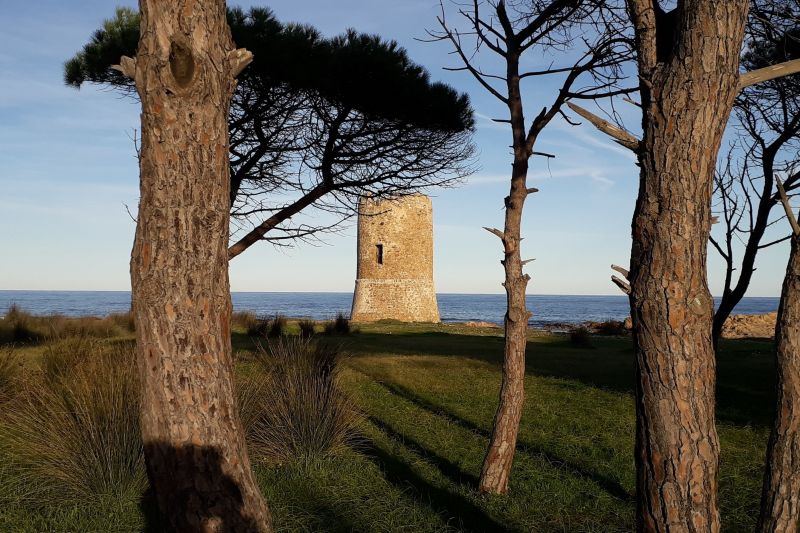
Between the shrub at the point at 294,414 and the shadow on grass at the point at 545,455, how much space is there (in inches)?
39.1

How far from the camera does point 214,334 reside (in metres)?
2.83

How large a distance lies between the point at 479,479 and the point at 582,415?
3.02 meters

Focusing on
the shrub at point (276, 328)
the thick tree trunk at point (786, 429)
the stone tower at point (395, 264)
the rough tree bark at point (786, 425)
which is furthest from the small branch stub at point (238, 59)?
the stone tower at point (395, 264)

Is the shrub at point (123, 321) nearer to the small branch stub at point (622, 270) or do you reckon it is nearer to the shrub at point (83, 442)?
the shrub at point (83, 442)

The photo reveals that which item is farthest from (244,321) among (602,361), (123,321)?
(602,361)

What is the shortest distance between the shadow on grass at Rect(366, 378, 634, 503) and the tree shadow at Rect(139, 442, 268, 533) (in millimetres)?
2777

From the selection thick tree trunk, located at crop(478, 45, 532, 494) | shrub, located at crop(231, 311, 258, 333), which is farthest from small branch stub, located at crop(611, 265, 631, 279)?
shrub, located at crop(231, 311, 258, 333)

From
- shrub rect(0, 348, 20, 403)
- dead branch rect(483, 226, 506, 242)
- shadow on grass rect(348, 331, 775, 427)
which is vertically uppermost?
dead branch rect(483, 226, 506, 242)

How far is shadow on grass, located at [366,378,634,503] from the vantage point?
5.09 metres

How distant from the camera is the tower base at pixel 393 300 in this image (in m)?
24.7

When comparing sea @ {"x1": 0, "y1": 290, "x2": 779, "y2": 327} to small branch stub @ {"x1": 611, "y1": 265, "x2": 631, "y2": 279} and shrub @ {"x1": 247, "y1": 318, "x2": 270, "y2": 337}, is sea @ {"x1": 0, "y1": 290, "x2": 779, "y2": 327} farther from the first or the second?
small branch stub @ {"x1": 611, "y1": 265, "x2": 631, "y2": 279}

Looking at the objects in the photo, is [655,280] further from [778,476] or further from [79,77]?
[79,77]

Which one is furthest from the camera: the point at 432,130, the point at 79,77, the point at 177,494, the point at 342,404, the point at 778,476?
the point at 432,130

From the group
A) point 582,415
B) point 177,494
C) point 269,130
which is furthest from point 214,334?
point 269,130
